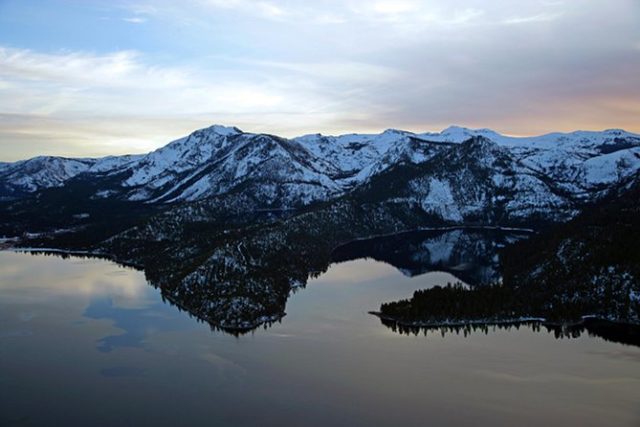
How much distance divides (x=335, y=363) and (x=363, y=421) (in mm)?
27431

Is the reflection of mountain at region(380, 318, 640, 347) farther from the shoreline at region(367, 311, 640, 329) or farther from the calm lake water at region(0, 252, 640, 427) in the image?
the calm lake water at region(0, 252, 640, 427)

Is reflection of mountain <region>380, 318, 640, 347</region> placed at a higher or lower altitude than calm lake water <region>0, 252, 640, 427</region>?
higher

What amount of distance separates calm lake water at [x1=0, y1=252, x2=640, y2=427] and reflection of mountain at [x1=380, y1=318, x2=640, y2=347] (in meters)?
3.80

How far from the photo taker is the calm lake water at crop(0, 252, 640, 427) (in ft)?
318

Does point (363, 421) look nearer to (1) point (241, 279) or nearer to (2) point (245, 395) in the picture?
(2) point (245, 395)

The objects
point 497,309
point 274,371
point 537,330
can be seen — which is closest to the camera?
point 274,371

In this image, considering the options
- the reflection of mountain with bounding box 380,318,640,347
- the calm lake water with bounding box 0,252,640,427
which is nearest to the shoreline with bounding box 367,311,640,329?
the reflection of mountain with bounding box 380,318,640,347

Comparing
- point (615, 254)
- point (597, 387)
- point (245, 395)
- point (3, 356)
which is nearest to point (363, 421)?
point (245, 395)

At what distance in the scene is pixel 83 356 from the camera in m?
126

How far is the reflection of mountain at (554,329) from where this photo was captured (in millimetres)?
141750

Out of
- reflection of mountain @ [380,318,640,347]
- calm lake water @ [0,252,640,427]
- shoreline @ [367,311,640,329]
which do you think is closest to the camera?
calm lake water @ [0,252,640,427]

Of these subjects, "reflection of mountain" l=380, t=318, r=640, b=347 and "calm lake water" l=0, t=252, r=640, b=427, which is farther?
"reflection of mountain" l=380, t=318, r=640, b=347

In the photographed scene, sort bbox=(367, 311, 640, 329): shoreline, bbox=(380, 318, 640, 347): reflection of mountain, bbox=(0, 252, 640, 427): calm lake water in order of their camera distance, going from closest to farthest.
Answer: bbox=(0, 252, 640, 427): calm lake water → bbox=(380, 318, 640, 347): reflection of mountain → bbox=(367, 311, 640, 329): shoreline

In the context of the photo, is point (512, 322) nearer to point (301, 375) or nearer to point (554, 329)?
point (554, 329)
